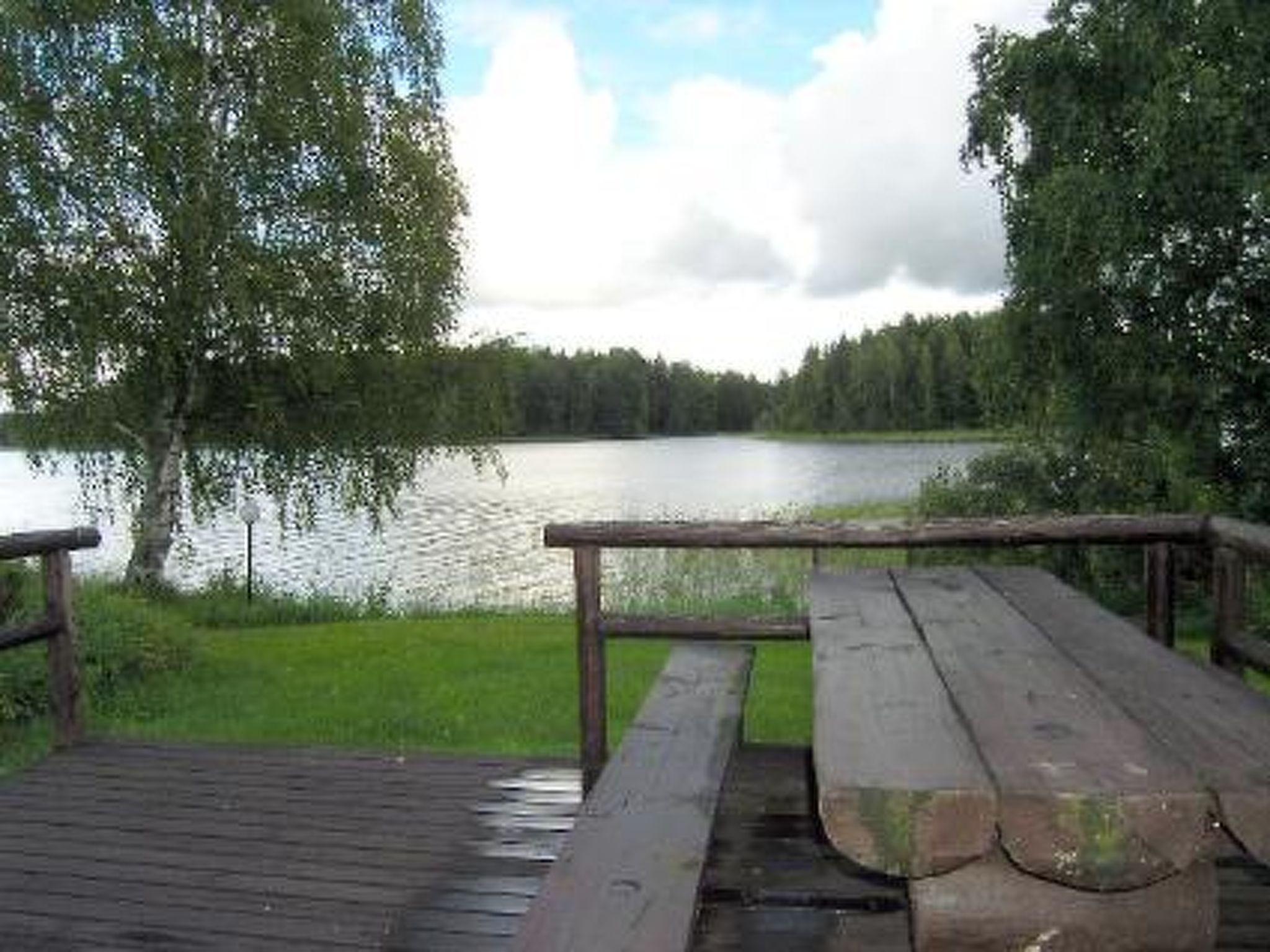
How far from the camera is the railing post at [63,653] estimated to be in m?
5.92

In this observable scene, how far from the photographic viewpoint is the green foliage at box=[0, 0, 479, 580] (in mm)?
12500

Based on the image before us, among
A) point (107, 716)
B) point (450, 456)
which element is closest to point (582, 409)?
point (450, 456)

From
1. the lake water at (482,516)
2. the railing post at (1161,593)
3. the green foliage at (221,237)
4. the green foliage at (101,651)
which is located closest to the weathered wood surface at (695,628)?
the railing post at (1161,593)

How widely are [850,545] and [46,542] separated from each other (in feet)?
12.4

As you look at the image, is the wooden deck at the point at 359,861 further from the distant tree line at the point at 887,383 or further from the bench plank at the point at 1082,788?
the distant tree line at the point at 887,383

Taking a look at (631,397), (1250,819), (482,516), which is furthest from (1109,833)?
(631,397)

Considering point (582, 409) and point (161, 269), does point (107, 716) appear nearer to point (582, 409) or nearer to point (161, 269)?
point (161, 269)

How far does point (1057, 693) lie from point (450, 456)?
42.8ft

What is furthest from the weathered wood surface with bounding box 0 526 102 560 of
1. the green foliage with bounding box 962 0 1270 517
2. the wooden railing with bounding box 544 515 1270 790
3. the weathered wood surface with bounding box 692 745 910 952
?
the green foliage with bounding box 962 0 1270 517

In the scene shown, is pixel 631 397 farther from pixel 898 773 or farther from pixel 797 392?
pixel 898 773

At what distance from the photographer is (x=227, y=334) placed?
528 inches

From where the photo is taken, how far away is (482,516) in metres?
29.6

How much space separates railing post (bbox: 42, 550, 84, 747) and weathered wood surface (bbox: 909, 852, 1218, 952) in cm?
510

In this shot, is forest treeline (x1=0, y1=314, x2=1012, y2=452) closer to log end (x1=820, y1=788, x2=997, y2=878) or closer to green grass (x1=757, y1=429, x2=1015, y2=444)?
green grass (x1=757, y1=429, x2=1015, y2=444)
